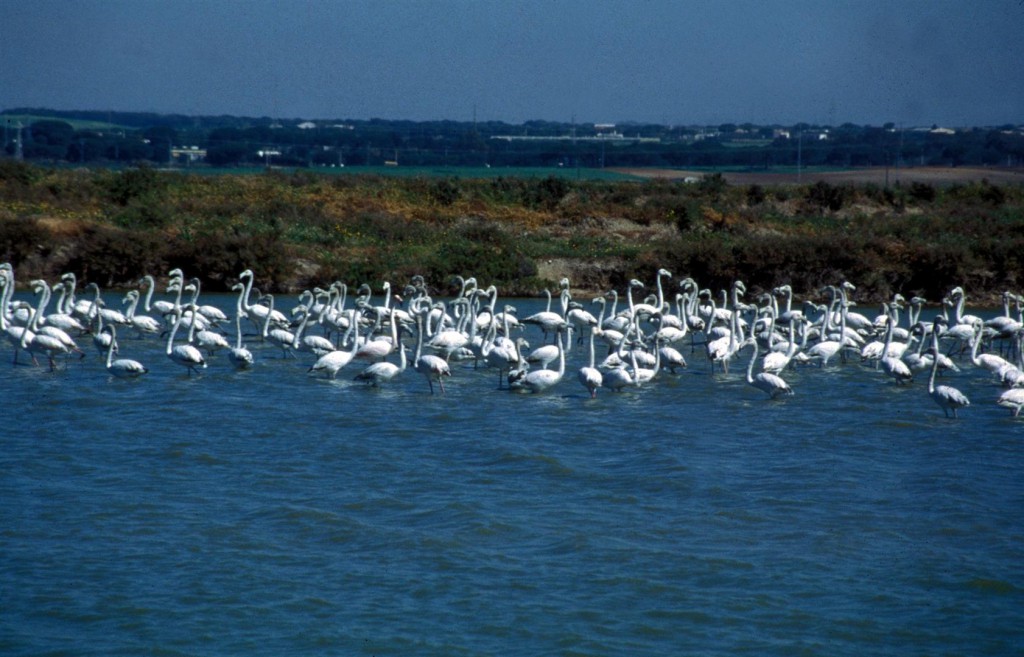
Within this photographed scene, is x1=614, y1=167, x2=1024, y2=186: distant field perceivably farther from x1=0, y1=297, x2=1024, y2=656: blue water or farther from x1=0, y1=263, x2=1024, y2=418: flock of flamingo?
x1=0, y1=297, x2=1024, y2=656: blue water

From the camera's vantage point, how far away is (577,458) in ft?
40.4

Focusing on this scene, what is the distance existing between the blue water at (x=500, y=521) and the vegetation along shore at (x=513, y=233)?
10647 mm

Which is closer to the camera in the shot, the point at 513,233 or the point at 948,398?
the point at 948,398

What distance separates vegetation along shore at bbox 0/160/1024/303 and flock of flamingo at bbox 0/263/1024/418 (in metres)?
5.33

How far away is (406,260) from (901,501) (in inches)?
702

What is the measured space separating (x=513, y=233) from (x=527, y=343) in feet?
47.0

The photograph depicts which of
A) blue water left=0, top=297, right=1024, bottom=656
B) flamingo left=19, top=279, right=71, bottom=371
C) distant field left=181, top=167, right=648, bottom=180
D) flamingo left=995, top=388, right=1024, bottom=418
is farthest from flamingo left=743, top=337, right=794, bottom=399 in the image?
distant field left=181, top=167, right=648, bottom=180

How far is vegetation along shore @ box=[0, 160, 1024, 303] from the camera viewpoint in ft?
86.7

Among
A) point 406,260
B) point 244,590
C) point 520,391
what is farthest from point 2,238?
point 244,590

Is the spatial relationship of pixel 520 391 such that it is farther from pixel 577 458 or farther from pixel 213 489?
pixel 213 489

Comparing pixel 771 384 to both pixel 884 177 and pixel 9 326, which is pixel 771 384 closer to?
pixel 9 326

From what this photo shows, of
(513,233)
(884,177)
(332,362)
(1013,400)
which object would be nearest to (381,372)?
(332,362)

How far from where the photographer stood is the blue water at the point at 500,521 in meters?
7.75

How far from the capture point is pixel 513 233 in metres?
32.3
